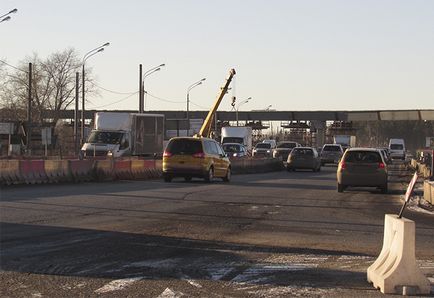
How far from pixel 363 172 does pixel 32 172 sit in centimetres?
1240

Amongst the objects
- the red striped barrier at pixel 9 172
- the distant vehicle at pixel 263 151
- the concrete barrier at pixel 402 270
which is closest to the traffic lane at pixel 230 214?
the concrete barrier at pixel 402 270

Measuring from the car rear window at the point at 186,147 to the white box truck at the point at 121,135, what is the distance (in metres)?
9.38

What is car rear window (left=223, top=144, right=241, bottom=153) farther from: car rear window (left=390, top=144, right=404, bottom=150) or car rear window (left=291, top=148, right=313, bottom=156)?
car rear window (left=390, top=144, right=404, bottom=150)

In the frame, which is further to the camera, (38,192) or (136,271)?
(38,192)

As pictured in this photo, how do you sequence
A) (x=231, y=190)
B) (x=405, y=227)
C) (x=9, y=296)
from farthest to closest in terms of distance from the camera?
(x=231, y=190) → (x=405, y=227) → (x=9, y=296)

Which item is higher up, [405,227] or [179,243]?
[405,227]

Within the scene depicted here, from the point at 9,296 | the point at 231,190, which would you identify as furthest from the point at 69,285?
the point at 231,190

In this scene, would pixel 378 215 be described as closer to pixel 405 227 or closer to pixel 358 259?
pixel 358 259

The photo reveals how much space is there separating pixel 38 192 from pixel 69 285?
547 inches

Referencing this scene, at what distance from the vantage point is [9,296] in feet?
22.2

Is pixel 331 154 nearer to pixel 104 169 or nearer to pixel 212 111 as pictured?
pixel 212 111

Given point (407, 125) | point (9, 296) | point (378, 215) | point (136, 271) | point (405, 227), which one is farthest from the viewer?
point (407, 125)

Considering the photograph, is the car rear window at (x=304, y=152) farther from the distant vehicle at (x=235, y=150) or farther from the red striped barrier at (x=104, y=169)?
the red striped barrier at (x=104, y=169)

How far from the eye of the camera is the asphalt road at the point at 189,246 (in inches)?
291
